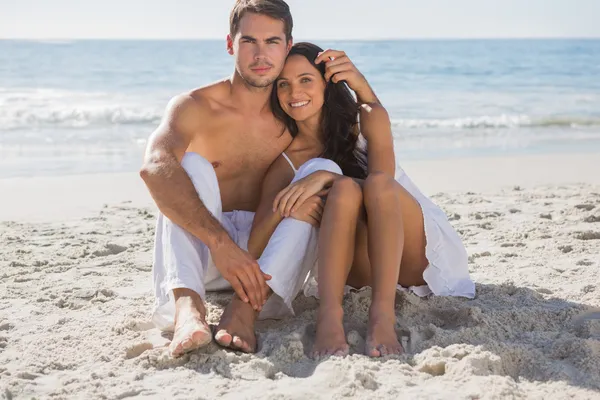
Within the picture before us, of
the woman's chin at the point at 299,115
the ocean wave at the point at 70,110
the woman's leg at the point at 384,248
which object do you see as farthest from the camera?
the ocean wave at the point at 70,110

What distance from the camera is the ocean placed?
954 cm

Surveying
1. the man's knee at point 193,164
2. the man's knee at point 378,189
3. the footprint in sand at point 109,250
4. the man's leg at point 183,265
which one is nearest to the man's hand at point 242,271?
the man's leg at point 183,265

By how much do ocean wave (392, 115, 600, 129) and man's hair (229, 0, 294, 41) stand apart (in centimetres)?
845

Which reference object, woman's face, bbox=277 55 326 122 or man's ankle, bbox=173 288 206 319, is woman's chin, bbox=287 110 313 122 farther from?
man's ankle, bbox=173 288 206 319

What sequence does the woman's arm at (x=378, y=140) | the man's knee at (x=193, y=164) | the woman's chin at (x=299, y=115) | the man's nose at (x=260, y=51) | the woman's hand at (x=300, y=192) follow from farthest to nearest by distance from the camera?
the woman's chin at (x=299, y=115), the man's nose at (x=260, y=51), the woman's arm at (x=378, y=140), the man's knee at (x=193, y=164), the woman's hand at (x=300, y=192)

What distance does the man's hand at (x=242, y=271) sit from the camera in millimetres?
2973

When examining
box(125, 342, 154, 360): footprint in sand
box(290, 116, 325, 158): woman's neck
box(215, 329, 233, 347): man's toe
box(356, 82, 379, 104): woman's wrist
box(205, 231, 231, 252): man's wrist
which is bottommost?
box(125, 342, 154, 360): footprint in sand

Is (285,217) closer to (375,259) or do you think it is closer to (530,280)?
(375,259)

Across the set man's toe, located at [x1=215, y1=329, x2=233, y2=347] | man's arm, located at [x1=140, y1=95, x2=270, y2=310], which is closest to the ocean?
man's arm, located at [x1=140, y1=95, x2=270, y2=310]

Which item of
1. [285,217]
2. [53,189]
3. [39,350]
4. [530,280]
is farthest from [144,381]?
[53,189]

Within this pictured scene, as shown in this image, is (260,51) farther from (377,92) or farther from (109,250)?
(377,92)

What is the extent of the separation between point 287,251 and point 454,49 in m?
28.6

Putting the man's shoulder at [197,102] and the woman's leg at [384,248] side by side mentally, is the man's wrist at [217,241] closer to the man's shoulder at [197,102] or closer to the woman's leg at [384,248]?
the woman's leg at [384,248]

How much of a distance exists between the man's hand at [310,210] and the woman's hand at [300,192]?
0.7 inches
